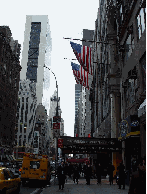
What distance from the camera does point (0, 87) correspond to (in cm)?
7212

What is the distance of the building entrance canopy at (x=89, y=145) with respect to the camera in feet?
81.7

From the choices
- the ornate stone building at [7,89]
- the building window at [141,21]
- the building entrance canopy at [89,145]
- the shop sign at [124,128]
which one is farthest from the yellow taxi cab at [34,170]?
the ornate stone building at [7,89]

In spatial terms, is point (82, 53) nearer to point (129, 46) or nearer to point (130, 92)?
point (129, 46)

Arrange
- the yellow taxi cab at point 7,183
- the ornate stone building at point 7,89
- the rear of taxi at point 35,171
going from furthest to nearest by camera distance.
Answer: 1. the ornate stone building at point 7,89
2. the rear of taxi at point 35,171
3. the yellow taxi cab at point 7,183

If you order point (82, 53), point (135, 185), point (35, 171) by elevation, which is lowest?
point (35, 171)

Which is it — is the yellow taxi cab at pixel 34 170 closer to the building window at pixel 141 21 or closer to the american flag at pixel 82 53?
the american flag at pixel 82 53

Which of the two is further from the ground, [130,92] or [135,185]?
[130,92]

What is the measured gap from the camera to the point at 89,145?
25.2m

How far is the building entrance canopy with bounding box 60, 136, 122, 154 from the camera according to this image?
24891 mm

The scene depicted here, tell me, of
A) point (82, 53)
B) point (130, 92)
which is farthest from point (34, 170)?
point (82, 53)

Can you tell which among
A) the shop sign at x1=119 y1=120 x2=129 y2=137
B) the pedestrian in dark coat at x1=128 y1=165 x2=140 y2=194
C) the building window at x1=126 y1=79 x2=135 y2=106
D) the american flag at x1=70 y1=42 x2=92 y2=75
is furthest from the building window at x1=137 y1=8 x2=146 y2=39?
the pedestrian in dark coat at x1=128 y1=165 x2=140 y2=194

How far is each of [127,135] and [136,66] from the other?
17.9 feet

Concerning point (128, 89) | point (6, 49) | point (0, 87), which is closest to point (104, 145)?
point (128, 89)

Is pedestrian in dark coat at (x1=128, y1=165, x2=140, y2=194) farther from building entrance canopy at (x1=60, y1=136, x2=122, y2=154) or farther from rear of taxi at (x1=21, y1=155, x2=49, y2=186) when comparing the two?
building entrance canopy at (x1=60, y1=136, x2=122, y2=154)
